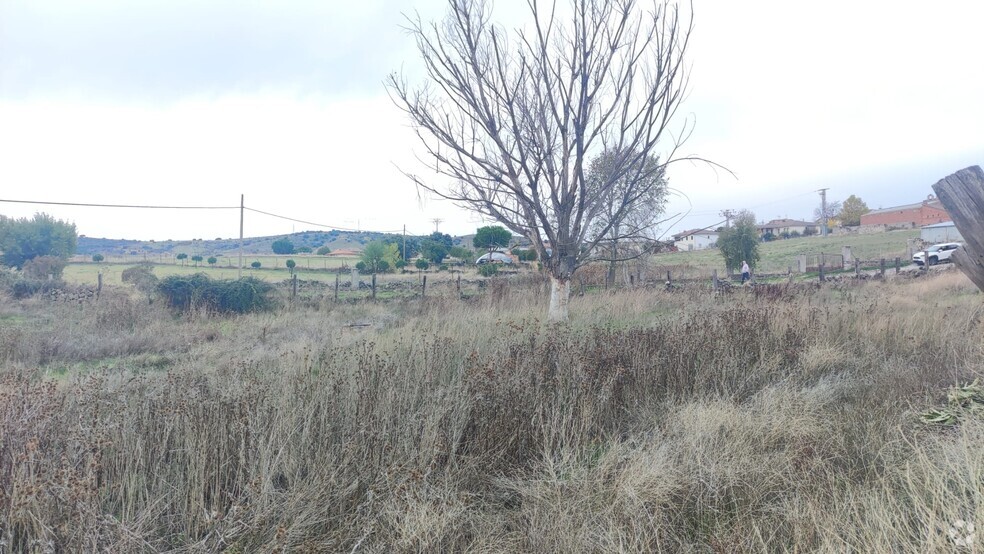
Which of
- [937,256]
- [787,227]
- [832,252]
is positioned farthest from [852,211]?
[937,256]

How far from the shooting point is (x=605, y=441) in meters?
3.60

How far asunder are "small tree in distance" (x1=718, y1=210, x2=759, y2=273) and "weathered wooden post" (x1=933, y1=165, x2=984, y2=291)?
83.0ft

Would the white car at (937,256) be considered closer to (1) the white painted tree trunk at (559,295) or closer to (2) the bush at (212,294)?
(1) the white painted tree trunk at (559,295)

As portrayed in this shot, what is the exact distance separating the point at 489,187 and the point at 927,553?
20.2 ft

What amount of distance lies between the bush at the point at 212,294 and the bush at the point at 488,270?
1546 centimetres

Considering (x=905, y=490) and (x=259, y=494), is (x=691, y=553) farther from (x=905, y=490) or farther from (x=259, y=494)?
(x=259, y=494)

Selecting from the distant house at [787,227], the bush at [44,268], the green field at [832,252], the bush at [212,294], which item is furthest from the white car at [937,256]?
the distant house at [787,227]

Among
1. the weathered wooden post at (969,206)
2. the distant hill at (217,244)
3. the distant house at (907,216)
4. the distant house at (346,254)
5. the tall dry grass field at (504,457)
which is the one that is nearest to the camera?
the tall dry grass field at (504,457)

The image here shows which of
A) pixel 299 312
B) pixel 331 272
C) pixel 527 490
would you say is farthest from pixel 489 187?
pixel 331 272

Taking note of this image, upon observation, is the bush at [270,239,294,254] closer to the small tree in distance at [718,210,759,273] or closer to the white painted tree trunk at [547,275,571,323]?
Result: the small tree in distance at [718,210,759,273]

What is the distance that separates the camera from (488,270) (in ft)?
97.6

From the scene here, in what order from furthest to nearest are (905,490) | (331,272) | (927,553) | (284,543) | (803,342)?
1. (331,272)
2. (803,342)
3. (905,490)
4. (284,543)
5. (927,553)

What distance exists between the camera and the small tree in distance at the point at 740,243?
2628 centimetres

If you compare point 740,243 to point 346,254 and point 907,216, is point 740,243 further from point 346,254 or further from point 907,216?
point 907,216
